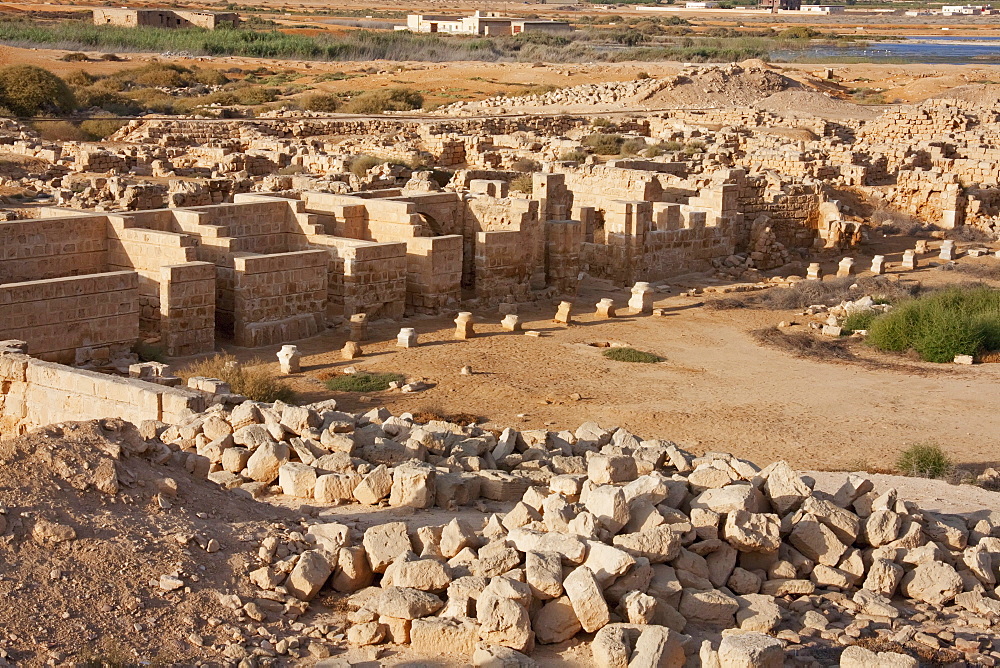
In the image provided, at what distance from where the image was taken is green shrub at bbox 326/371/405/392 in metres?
14.7

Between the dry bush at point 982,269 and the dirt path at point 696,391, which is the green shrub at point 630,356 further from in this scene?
the dry bush at point 982,269

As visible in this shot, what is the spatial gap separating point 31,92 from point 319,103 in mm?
10721

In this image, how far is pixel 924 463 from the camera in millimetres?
12086

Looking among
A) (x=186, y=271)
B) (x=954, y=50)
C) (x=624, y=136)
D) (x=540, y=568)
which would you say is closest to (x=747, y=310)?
(x=186, y=271)

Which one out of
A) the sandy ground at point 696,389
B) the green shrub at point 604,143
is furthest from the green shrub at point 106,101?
the sandy ground at point 696,389

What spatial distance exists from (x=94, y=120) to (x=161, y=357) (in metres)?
23.4

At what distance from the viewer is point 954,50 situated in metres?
93.9

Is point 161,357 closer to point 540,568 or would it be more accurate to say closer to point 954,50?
point 540,568

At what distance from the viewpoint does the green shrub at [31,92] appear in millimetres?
37219

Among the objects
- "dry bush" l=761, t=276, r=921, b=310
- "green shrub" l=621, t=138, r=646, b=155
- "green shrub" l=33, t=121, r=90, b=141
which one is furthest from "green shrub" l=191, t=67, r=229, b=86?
"dry bush" l=761, t=276, r=921, b=310

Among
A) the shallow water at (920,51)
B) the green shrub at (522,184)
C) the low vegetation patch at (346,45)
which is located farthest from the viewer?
the shallow water at (920,51)

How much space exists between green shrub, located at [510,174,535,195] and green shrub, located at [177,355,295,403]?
11.3 metres

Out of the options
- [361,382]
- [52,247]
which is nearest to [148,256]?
[52,247]

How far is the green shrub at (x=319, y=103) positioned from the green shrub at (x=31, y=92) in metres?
8.82
